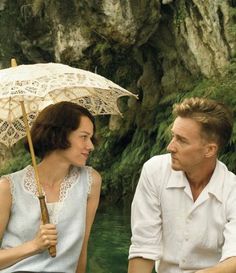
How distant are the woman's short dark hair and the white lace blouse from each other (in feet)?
0.61

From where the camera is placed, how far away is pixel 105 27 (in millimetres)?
12039

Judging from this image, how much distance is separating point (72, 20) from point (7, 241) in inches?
438

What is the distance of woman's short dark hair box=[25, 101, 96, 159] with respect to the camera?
3402 millimetres

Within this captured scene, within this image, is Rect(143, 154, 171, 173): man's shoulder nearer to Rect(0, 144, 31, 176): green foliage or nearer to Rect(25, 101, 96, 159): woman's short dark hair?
Rect(25, 101, 96, 159): woman's short dark hair

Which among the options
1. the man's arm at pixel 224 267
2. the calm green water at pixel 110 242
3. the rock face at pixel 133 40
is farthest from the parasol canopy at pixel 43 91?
the rock face at pixel 133 40

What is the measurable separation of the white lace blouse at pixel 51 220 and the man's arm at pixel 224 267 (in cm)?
65

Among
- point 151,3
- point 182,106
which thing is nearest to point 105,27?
point 151,3

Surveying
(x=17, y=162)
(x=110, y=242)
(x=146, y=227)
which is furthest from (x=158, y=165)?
(x=17, y=162)

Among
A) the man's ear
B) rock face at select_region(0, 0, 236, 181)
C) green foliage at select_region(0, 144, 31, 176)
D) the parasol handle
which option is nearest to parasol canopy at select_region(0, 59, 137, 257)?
the parasol handle

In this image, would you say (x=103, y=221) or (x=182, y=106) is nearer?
(x=182, y=106)

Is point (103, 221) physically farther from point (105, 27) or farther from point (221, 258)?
point (221, 258)

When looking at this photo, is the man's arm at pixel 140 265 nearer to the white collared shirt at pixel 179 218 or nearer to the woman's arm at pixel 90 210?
the white collared shirt at pixel 179 218

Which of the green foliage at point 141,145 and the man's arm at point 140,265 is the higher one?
the man's arm at point 140,265

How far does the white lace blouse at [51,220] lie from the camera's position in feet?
11.0
